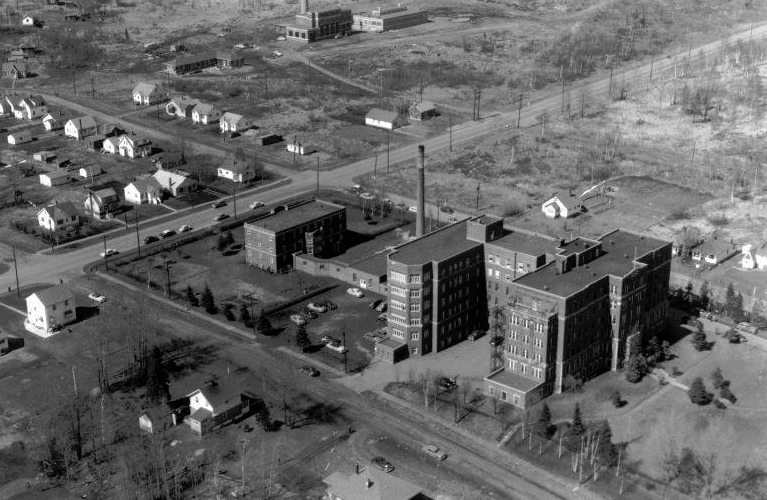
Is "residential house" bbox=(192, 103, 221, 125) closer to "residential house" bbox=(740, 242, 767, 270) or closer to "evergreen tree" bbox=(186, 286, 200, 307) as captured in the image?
"evergreen tree" bbox=(186, 286, 200, 307)

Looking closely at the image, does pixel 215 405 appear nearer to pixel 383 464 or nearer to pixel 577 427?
pixel 383 464

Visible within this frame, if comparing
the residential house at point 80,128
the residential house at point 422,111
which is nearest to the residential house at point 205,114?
the residential house at point 80,128

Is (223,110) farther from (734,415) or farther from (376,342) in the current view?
(734,415)

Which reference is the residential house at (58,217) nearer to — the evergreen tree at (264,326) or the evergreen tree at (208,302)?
the evergreen tree at (208,302)

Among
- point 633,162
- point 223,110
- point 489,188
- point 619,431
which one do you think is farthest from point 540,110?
point 619,431

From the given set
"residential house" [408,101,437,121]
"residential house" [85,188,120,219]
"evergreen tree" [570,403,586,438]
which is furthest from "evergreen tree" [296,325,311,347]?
"residential house" [408,101,437,121]

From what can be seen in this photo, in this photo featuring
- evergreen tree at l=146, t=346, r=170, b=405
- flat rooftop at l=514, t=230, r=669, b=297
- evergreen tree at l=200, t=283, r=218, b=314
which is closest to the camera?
evergreen tree at l=146, t=346, r=170, b=405
